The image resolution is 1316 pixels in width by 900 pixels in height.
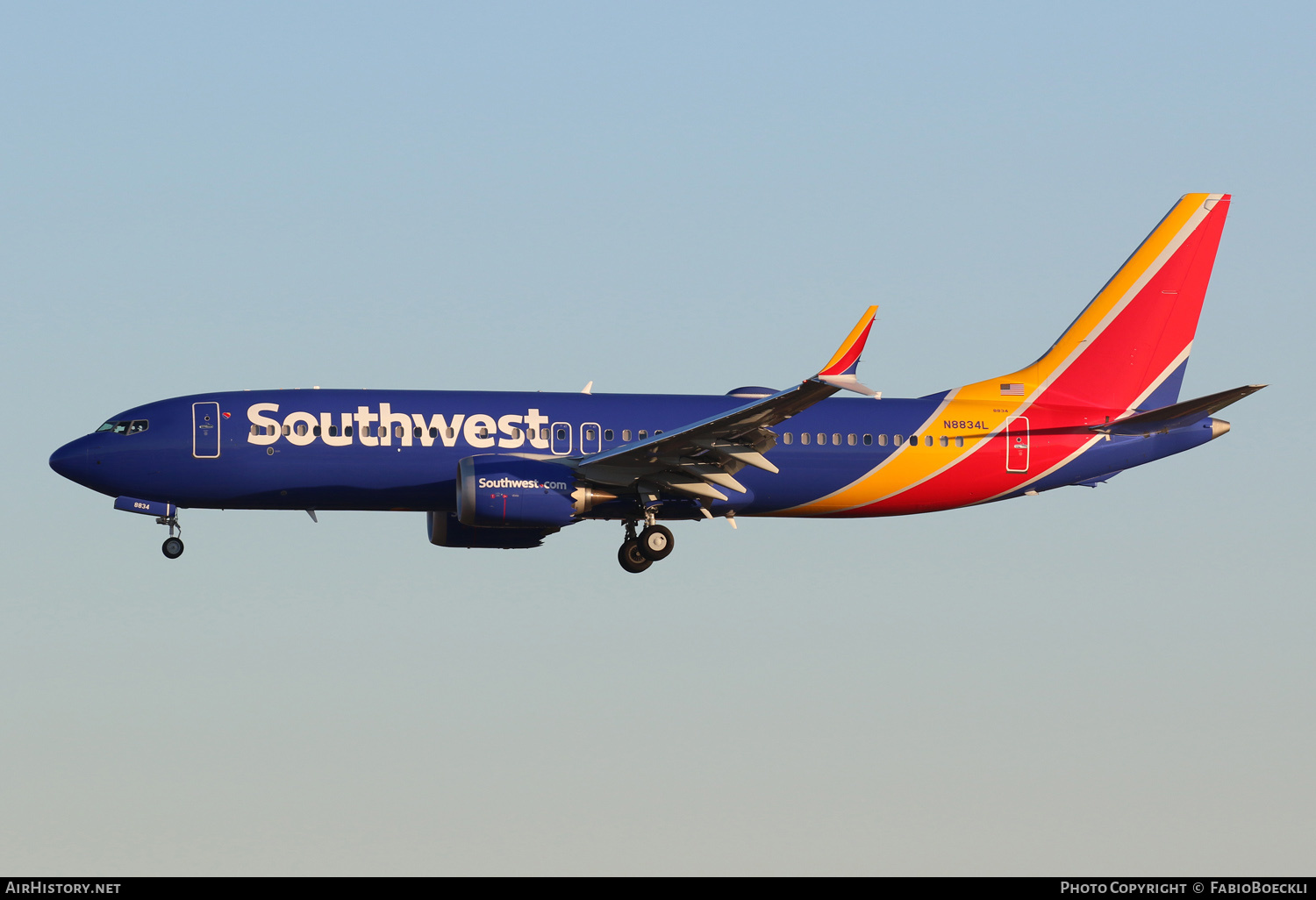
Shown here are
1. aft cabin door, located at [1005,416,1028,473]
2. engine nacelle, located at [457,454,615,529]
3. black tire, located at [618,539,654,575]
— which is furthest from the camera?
aft cabin door, located at [1005,416,1028,473]

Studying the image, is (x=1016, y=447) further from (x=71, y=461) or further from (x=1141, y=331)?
(x=71, y=461)

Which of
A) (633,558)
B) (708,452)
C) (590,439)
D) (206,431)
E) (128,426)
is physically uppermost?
(128,426)

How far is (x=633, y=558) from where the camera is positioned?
4247 centimetres

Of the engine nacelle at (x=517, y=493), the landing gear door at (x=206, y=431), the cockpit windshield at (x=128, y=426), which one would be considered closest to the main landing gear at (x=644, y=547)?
the engine nacelle at (x=517, y=493)

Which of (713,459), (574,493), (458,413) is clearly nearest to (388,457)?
(458,413)

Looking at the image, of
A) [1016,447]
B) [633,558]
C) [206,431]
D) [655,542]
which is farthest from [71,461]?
[1016,447]

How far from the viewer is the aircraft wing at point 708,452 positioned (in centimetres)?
3694

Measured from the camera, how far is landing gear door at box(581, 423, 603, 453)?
41.7 meters

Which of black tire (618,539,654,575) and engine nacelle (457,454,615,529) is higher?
engine nacelle (457,454,615,529)

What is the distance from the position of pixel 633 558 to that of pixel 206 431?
35.4 ft

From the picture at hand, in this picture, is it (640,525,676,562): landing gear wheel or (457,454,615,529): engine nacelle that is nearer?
(457,454,615,529): engine nacelle

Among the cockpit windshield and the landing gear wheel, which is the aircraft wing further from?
the cockpit windshield

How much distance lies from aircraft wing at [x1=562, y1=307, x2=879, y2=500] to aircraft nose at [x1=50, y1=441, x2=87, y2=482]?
11.7 metres

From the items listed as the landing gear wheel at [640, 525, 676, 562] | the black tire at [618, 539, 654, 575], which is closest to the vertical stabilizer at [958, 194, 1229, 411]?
the landing gear wheel at [640, 525, 676, 562]
